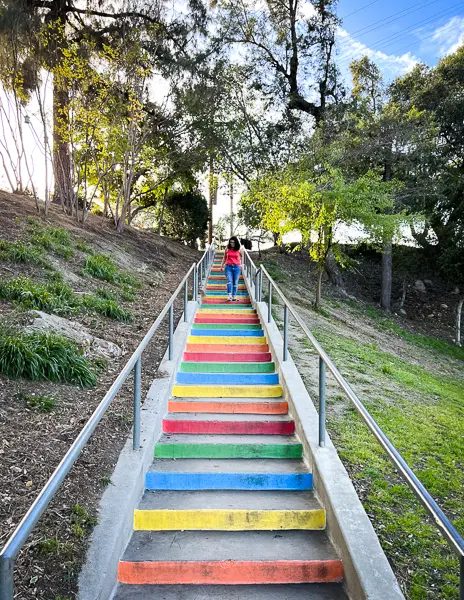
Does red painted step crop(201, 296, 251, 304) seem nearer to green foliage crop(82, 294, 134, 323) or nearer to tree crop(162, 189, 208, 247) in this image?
green foliage crop(82, 294, 134, 323)

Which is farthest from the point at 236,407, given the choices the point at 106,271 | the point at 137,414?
the point at 106,271

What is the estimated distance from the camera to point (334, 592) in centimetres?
307

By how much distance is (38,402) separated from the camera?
4.10 metres

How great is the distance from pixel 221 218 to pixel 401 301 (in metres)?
8.56

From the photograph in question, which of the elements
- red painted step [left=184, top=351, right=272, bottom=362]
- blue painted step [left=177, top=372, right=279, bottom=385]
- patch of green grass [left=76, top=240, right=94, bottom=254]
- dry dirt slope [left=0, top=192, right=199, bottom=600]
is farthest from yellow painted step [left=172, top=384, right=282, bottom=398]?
patch of green grass [left=76, top=240, right=94, bottom=254]

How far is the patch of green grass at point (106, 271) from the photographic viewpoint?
9.00m

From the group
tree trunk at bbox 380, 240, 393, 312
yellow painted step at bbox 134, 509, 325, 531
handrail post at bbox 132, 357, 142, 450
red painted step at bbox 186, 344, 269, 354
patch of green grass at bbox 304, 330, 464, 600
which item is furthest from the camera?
tree trunk at bbox 380, 240, 393, 312

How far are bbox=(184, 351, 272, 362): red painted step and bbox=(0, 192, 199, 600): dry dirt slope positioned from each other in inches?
19.5

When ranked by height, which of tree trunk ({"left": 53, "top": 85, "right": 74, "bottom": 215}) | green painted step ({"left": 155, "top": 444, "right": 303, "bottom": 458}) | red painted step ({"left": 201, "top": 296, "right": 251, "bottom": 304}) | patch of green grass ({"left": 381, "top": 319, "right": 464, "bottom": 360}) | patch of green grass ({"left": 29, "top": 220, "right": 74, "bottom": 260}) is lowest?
patch of green grass ({"left": 381, "top": 319, "right": 464, "bottom": 360})

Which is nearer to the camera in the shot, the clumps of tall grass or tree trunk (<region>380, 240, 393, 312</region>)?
the clumps of tall grass

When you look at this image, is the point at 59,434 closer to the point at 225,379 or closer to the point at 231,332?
the point at 225,379

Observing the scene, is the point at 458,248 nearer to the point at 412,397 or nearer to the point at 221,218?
the point at 221,218

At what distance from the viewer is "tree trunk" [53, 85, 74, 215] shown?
437 inches

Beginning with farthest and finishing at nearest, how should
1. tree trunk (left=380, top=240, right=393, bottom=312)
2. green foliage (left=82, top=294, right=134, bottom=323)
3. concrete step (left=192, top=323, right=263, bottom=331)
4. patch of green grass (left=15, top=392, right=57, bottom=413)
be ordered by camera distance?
Result: tree trunk (left=380, top=240, right=393, bottom=312)
concrete step (left=192, top=323, right=263, bottom=331)
green foliage (left=82, top=294, right=134, bottom=323)
patch of green grass (left=15, top=392, right=57, bottom=413)
